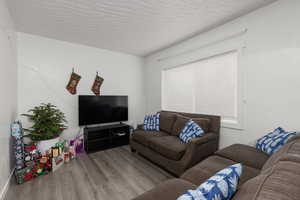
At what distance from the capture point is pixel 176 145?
2.18 metres

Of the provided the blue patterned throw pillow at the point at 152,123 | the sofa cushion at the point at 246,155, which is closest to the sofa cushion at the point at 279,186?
the sofa cushion at the point at 246,155

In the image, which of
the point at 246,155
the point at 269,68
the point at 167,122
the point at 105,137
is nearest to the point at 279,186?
the point at 246,155

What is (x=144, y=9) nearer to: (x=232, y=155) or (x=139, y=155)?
(x=232, y=155)

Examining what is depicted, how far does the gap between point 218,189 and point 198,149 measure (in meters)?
1.51

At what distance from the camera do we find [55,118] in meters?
2.64

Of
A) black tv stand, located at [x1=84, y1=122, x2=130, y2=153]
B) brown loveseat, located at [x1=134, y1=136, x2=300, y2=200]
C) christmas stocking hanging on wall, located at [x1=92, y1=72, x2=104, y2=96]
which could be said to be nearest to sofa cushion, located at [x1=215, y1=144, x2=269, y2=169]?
brown loveseat, located at [x1=134, y1=136, x2=300, y2=200]

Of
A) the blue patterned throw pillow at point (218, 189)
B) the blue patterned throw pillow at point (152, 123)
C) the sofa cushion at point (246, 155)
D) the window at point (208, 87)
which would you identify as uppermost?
the window at point (208, 87)

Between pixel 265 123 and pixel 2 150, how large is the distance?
140 inches

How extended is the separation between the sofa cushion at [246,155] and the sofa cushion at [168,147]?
532 mm

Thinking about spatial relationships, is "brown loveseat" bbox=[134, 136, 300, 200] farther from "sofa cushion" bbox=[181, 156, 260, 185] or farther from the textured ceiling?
the textured ceiling

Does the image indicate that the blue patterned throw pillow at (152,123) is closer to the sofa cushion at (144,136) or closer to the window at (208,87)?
the sofa cushion at (144,136)

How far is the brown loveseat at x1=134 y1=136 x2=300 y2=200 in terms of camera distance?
1.73 feet

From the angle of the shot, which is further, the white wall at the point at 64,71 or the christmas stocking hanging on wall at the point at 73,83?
the christmas stocking hanging on wall at the point at 73,83

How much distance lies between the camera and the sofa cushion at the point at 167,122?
2.92m
